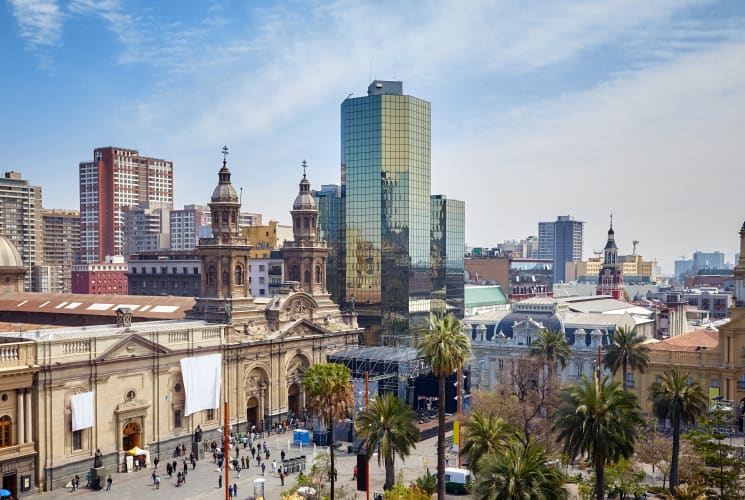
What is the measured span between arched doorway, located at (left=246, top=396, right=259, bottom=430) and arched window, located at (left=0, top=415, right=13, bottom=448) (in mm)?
28290

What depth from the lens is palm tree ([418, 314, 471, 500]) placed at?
50.4 meters

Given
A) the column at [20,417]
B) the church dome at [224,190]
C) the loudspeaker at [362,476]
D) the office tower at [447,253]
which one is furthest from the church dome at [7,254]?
the loudspeaker at [362,476]

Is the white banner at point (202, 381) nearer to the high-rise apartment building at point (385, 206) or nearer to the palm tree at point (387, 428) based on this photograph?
the palm tree at point (387, 428)

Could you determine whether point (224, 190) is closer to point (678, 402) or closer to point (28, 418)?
point (28, 418)

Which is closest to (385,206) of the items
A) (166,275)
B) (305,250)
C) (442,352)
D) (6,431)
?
(305,250)

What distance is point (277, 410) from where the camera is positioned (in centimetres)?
8506

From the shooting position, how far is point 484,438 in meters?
46.7

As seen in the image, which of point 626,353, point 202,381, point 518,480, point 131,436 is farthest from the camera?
point 202,381

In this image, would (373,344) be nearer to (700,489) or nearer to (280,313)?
(280,313)

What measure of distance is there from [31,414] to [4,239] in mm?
57758

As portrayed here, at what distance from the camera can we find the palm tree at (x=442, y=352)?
→ 5039cm

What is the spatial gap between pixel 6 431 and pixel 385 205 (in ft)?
222

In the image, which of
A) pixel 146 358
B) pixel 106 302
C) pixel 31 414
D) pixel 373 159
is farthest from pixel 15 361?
pixel 373 159

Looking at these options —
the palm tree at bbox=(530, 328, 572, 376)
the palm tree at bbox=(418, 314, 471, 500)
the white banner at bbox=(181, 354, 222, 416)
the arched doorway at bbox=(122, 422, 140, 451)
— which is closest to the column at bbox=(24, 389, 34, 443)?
the arched doorway at bbox=(122, 422, 140, 451)
